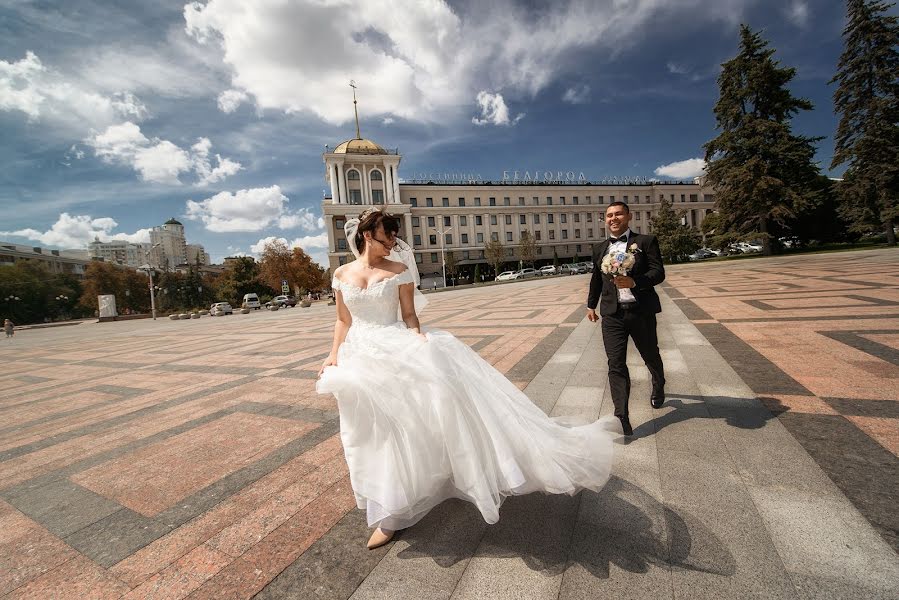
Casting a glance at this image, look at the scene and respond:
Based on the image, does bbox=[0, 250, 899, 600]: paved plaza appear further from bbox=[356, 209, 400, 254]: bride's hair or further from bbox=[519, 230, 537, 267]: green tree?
bbox=[519, 230, 537, 267]: green tree

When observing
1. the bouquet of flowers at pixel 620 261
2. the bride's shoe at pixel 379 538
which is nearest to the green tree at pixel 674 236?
the bouquet of flowers at pixel 620 261

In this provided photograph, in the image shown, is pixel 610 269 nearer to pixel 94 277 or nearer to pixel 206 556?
pixel 206 556

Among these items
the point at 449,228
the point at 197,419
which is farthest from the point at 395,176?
the point at 197,419

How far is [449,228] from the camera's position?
59406 millimetres

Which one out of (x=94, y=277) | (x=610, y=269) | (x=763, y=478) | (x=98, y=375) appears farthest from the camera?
(x=94, y=277)

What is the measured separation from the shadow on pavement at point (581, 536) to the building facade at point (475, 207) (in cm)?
4903

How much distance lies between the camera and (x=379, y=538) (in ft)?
7.25

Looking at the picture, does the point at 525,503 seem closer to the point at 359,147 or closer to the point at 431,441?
the point at 431,441

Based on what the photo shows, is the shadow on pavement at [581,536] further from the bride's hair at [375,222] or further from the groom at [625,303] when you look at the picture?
the bride's hair at [375,222]

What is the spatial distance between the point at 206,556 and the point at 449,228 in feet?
192

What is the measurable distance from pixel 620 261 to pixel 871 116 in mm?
43905

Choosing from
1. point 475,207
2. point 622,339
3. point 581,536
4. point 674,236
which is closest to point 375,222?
point 581,536

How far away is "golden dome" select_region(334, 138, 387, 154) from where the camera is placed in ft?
176

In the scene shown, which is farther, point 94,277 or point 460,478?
point 94,277
